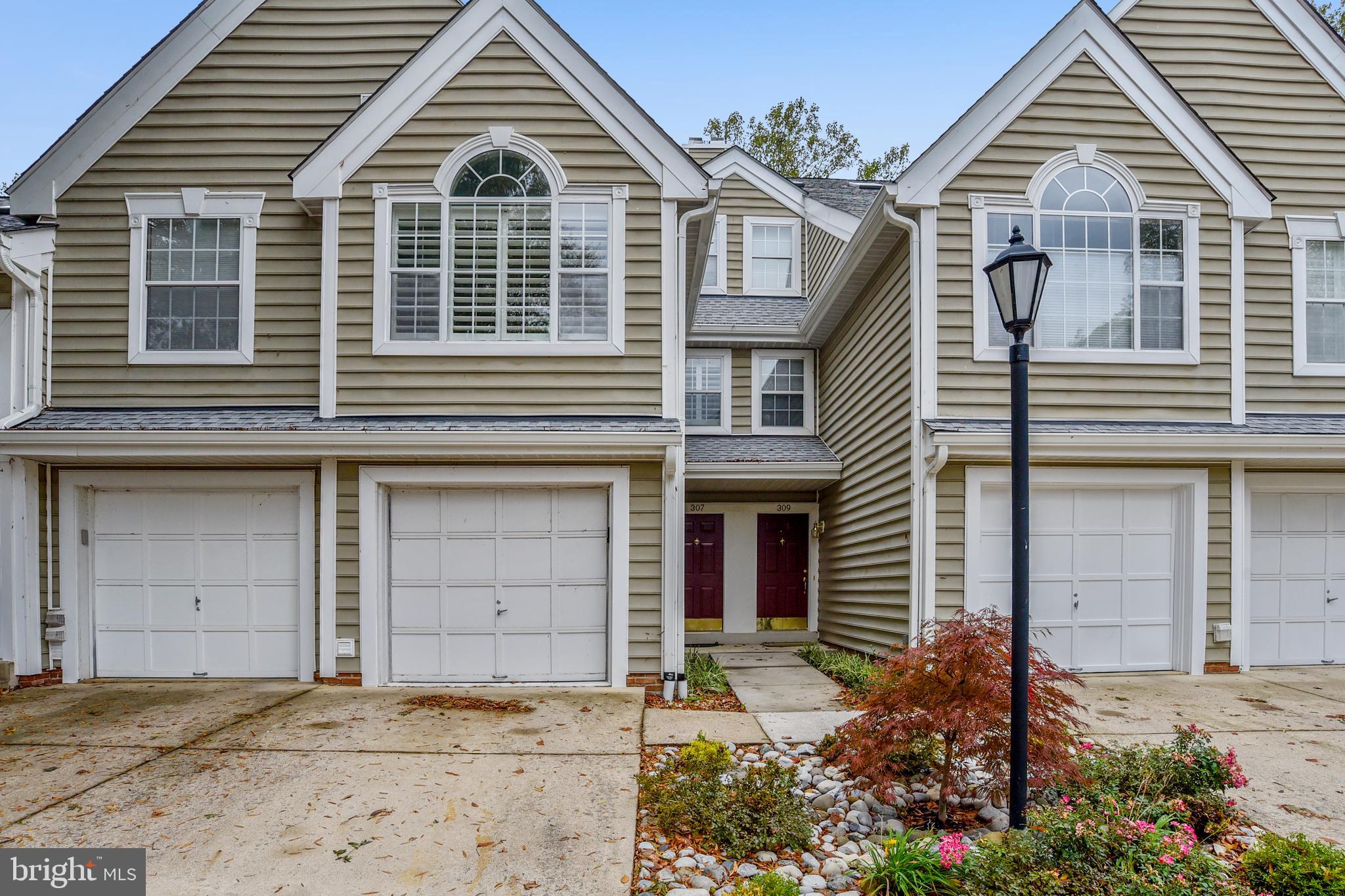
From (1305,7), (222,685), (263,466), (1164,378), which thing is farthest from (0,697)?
(1305,7)

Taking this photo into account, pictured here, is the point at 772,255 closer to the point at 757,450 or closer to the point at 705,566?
the point at 757,450

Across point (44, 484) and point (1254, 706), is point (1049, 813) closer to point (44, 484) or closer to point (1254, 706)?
point (1254, 706)

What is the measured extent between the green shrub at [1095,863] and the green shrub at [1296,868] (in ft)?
0.48

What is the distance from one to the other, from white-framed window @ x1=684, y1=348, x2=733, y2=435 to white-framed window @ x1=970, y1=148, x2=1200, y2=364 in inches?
199

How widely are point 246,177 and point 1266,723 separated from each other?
11.1m

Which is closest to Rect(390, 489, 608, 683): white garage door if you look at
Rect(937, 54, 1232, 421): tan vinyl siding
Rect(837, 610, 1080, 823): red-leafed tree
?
Rect(837, 610, 1080, 823): red-leafed tree

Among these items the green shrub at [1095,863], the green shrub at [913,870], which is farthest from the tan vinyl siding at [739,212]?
the green shrub at [1095,863]

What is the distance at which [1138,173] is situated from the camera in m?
8.41

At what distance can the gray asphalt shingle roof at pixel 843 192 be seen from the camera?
44.5 feet

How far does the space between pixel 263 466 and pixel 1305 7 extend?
12815 millimetres

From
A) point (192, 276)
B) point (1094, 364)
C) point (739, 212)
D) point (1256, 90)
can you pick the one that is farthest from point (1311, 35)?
point (192, 276)

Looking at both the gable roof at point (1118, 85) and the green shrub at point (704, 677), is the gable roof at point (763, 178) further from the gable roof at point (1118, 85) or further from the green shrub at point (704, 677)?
the green shrub at point (704, 677)

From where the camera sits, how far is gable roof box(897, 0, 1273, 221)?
8.18m

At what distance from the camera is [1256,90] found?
31.0ft
